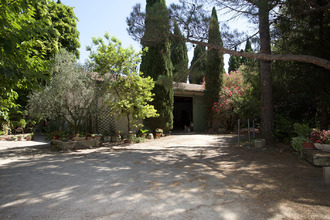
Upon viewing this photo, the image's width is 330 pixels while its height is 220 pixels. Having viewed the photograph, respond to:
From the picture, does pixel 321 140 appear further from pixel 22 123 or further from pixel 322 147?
pixel 22 123

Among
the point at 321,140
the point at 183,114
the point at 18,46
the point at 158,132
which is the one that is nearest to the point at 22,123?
the point at 158,132

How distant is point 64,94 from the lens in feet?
25.3

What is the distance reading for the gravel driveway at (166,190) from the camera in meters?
2.42

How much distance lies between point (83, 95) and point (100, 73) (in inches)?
57.6

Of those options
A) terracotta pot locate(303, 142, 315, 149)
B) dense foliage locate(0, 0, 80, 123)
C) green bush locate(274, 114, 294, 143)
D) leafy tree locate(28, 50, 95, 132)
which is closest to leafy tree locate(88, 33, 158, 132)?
Answer: leafy tree locate(28, 50, 95, 132)

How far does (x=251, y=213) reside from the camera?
235 centimetres

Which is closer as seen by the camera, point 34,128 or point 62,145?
point 62,145

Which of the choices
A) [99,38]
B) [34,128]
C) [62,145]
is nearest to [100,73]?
[99,38]

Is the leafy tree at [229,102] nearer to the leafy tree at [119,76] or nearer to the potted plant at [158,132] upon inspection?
the potted plant at [158,132]

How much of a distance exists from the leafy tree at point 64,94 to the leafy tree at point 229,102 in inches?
308

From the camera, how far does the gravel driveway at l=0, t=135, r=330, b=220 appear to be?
7.95ft

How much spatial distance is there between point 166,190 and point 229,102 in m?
10.3

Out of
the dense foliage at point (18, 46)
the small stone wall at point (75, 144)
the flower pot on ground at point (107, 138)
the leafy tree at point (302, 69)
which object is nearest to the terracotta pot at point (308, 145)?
the leafy tree at point (302, 69)

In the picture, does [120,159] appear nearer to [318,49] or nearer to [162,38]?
[162,38]
